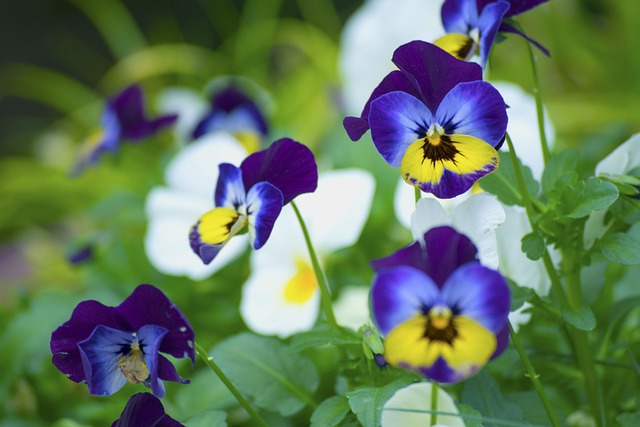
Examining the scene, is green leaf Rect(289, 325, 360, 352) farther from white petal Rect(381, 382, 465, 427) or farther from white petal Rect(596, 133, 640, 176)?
white petal Rect(596, 133, 640, 176)

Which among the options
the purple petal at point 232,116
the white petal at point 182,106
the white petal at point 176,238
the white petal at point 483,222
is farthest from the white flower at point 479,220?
the white petal at point 182,106

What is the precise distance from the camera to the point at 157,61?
5.17ft

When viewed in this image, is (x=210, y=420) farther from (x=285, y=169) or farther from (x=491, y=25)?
(x=491, y=25)

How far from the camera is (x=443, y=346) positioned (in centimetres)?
36

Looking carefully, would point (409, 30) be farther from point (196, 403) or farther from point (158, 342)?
point (158, 342)

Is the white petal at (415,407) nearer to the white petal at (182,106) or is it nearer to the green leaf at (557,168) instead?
the green leaf at (557,168)

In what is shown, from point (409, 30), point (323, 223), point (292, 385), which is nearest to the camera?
point (292, 385)

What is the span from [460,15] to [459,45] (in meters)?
0.03

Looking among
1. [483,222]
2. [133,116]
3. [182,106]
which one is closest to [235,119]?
[133,116]

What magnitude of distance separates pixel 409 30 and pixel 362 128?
0.66 meters

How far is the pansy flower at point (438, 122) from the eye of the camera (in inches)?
Answer: 16.4

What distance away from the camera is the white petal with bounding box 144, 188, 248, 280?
784 millimetres

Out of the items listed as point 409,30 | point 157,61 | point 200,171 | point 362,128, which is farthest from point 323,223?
point 157,61

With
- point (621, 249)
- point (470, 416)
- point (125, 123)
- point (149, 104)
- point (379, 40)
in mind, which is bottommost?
point (470, 416)
